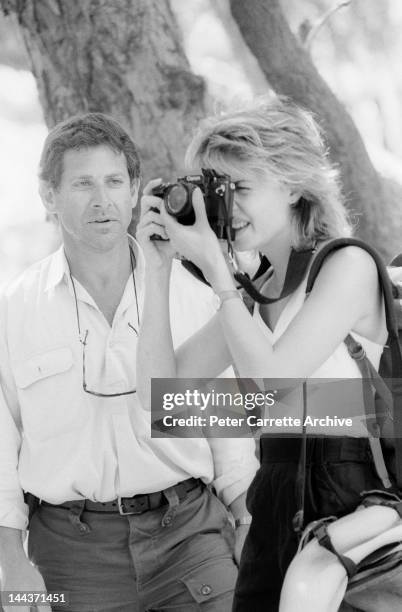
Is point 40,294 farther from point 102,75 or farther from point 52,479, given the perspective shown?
point 102,75

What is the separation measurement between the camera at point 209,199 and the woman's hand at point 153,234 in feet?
0.21

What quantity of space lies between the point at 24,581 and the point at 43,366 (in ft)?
1.26

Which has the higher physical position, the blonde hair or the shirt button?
the blonde hair

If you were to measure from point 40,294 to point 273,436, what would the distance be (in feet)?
2.46

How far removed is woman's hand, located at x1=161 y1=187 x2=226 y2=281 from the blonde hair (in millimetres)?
70

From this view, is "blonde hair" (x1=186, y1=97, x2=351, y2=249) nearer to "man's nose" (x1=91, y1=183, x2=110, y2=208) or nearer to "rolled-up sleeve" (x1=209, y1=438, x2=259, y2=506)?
"man's nose" (x1=91, y1=183, x2=110, y2=208)

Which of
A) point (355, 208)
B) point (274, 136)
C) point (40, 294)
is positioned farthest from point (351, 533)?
point (355, 208)

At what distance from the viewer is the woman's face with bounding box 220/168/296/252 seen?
131 centimetres

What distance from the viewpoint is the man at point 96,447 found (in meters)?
1.70

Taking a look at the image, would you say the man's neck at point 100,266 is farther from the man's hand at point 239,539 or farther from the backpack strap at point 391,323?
the backpack strap at point 391,323

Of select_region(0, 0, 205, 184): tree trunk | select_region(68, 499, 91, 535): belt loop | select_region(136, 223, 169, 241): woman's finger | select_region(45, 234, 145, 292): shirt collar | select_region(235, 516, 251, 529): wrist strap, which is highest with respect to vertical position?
select_region(0, 0, 205, 184): tree trunk

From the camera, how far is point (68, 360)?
1776 mm

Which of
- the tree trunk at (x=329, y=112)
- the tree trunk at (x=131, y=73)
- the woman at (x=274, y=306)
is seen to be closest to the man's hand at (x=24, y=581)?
the woman at (x=274, y=306)

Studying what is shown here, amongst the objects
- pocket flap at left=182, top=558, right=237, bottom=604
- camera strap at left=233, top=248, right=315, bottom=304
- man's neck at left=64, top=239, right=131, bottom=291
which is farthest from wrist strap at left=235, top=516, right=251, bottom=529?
camera strap at left=233, top=248, right=315, bottom=304
